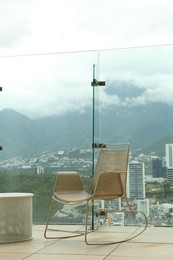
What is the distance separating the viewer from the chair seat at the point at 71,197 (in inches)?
150

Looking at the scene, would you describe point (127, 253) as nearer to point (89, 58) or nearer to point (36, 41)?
point (89, 58)

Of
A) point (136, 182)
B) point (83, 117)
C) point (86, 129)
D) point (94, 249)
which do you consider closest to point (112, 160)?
point (136, 182)

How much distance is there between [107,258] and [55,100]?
2.32 metres

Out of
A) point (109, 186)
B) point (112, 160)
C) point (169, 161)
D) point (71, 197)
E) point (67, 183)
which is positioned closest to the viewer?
point (109, 186)

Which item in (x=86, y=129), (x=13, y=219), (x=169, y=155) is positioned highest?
(x=86, y=129)

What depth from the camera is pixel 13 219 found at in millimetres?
3953

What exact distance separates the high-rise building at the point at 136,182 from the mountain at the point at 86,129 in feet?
0.63

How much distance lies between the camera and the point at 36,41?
5531 millimetres

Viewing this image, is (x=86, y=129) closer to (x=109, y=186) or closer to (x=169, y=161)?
(x=169, y=161)

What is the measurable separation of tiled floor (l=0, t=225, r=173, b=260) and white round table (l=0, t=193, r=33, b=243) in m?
0.10

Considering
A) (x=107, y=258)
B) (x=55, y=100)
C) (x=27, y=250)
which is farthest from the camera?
(x=55, y=100)

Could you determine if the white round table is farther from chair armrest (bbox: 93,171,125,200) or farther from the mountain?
the mountain

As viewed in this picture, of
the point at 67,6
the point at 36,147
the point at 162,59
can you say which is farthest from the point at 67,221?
the point at 67,6

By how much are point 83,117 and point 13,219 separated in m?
1.51
